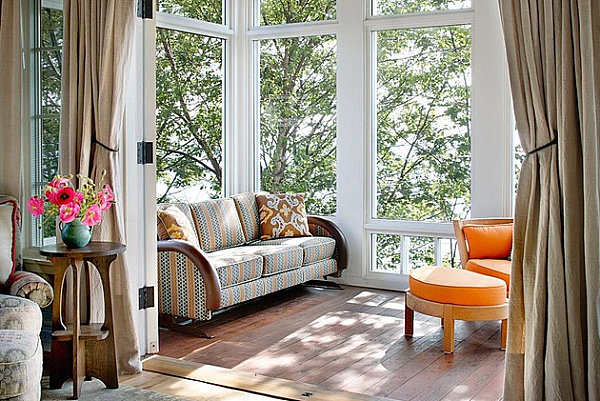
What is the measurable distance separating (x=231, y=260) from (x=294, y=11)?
9.00 feet

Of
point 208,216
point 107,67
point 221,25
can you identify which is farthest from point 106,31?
point 221,25

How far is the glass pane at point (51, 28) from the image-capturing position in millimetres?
4566

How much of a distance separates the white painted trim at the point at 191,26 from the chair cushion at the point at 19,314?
Result: 3.36 meters

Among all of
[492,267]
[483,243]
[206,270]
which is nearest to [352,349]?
[206,270]

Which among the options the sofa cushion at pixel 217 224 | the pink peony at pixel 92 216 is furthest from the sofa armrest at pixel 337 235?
the pink peony at pixel 92 216

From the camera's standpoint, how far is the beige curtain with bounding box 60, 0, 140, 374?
4273 millimetres

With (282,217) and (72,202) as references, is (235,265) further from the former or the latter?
(72,202)

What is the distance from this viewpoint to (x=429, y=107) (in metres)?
6.65

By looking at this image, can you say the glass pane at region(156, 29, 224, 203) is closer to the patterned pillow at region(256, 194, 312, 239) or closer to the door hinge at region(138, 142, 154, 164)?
the patterned pillow at region(256, 194, 312, 239)

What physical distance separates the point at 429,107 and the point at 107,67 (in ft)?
10.5

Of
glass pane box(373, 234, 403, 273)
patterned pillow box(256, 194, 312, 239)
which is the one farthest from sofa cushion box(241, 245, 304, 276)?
glass pane box(373, 234, 403, 273)

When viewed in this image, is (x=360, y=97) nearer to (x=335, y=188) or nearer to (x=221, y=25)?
(x=335, y=188)

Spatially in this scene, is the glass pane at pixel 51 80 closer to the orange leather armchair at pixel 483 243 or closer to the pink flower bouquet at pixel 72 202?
the pink flower bouquet at pixel 72 202

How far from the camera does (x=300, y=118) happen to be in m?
7.31
